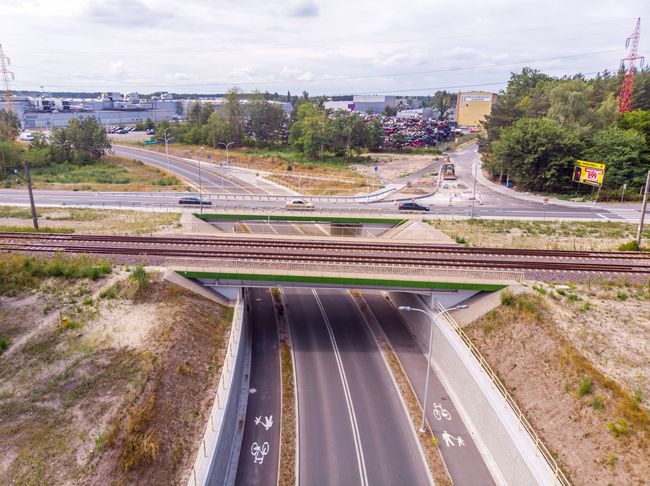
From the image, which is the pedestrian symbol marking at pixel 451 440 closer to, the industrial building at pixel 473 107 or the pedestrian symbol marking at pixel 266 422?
the pedestrian symbol marking at pixel 266 422

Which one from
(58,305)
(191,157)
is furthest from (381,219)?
(191,157)

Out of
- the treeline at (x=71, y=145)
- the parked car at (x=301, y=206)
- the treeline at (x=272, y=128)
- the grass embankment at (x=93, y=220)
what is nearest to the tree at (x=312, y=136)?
the treeline at (x=272, y=128)

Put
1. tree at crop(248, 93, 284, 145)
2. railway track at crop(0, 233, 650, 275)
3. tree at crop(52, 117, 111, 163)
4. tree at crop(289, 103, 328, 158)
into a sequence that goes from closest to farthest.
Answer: railway track at crop(0, 233, 650, 275) < tree at crop(52, 117, 111, 163) < tree at crop(289, 103, 328, 158) < tree at crop(248, 93, 284, 145)

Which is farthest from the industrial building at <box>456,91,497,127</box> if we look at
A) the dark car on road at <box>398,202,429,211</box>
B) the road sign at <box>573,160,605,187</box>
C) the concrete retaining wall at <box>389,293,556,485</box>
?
the concrete retaining wall at <box>389,293,556,485</box>

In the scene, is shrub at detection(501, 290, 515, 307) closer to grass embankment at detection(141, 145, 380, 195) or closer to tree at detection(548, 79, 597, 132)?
grass embankment at detection(141, 145, 380, 195)

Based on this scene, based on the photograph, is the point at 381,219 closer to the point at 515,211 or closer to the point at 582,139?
the point at 515,211

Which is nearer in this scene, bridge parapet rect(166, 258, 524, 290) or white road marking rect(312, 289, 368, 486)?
white road marking rect(312, 289, 368, 486)

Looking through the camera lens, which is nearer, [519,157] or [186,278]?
[186,278]
